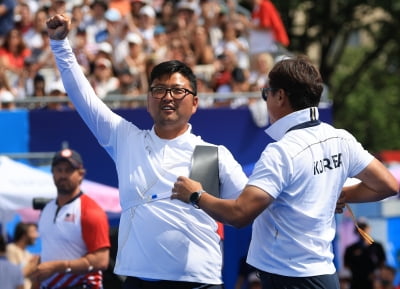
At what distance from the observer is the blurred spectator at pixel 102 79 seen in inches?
556

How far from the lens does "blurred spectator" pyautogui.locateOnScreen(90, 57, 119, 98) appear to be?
14.1 meters

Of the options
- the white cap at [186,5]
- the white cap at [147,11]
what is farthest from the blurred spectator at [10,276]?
the white cap at [186,5]

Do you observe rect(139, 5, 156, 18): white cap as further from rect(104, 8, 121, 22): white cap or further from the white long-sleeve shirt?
the white long-sleeve shirt

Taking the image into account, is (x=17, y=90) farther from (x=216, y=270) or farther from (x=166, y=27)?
(x=216, y=270)

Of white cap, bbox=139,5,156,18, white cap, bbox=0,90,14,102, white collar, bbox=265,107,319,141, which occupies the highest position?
white cap, bbox=139,5,156,18

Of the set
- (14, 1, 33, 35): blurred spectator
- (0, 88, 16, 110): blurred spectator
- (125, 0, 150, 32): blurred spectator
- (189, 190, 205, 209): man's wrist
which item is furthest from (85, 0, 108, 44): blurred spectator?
(189, 190, 205, 209): man's wrist

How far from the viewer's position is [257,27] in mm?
15812

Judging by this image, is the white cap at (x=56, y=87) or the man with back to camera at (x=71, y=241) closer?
the man with back to camera at (x=71, y=241)

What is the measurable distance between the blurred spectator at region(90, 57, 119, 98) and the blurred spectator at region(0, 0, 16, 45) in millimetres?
1716

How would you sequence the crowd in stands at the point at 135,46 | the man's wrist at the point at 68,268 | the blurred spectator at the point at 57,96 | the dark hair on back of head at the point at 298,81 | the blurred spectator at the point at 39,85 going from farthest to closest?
the crowd in stands at the point at 135,46 < the blurred spectator at the point at 39,85 < the blurred spectator at the point at 57,96 < the man's wrist at the point at 68,268 < the dark hair on back of head at the point at 298,81

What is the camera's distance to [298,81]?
4902 mm

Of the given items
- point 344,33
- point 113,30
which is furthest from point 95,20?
point 344,33

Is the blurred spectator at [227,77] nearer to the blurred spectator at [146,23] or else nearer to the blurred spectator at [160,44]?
the blurred spectator at [160,44]

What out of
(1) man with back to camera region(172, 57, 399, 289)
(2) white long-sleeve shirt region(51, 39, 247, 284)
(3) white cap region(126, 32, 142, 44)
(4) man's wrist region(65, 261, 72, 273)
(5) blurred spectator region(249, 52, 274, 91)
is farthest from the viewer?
(3) white cap region(126, 32, 142, 44)
